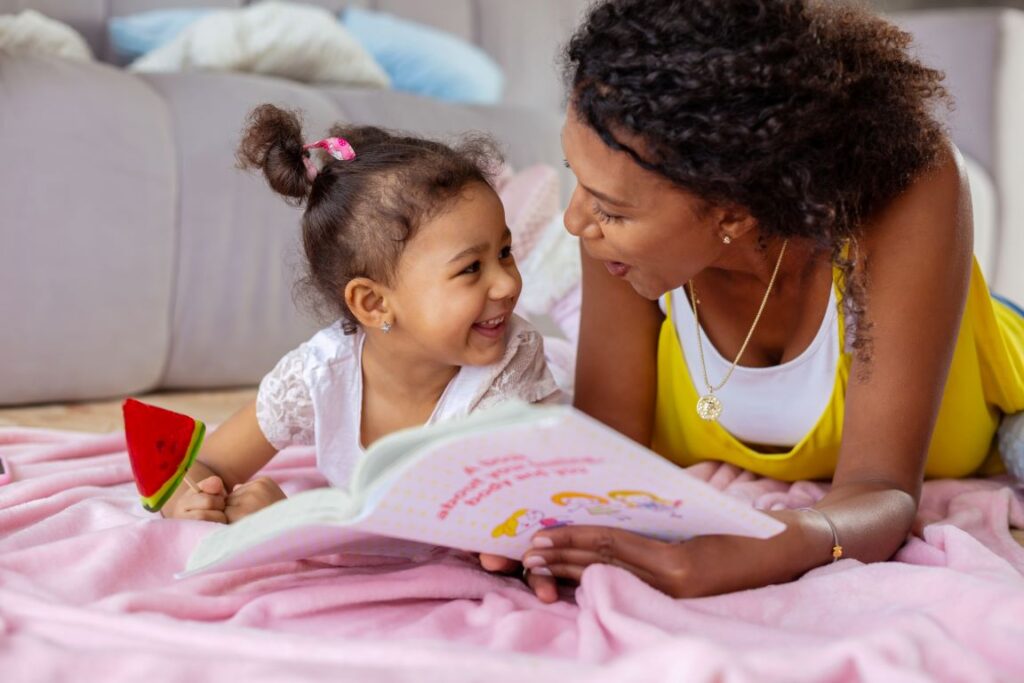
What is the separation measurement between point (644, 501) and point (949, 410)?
0.78 meters

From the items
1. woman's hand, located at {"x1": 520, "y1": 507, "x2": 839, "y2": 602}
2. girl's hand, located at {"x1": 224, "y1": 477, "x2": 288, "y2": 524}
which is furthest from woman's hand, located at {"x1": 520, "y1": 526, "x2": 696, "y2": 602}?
girl's hand, located at {"x1": 224, "y1": 477, "x2": 288, "y2": 524}

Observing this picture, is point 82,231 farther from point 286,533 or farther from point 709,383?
point 286,533

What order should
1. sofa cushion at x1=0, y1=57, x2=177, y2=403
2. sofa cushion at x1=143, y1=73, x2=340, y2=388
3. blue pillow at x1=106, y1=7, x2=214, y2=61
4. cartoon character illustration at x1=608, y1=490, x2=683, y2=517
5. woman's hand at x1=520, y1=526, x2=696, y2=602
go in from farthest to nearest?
blue pillow at x1=106, y1=7, x2=214, y2=61, sofa cushion at x1=143, y1=73, x2=340, y2=388, sofa cushion at x1=0, y1=57, x2=177, y2=403, woman's hand at x1=520, y1=526, x2=696, y2=602, cartoon character illustration at x1=608, y1=490, x2=683, y2=517

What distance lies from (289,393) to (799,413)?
0.62 m

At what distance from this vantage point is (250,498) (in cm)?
132

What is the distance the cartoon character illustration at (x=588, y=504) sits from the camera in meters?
0.91

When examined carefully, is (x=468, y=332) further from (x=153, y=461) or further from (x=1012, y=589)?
(x=1012, y=589)

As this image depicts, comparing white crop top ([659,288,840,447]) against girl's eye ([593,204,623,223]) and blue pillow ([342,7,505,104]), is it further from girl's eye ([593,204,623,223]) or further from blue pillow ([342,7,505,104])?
blue pillow ([342,7,505,104])

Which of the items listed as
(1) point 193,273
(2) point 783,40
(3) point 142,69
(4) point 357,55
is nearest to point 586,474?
(2) point 783,40

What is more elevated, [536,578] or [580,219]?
[580,219]

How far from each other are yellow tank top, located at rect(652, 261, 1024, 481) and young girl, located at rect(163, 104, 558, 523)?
8.9 inches

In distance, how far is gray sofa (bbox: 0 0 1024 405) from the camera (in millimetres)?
2088

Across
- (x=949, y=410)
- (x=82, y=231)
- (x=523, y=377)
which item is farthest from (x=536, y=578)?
(x=82, y=231)

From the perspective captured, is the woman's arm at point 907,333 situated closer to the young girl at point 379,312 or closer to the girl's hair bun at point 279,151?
the young girl at point 379,312
